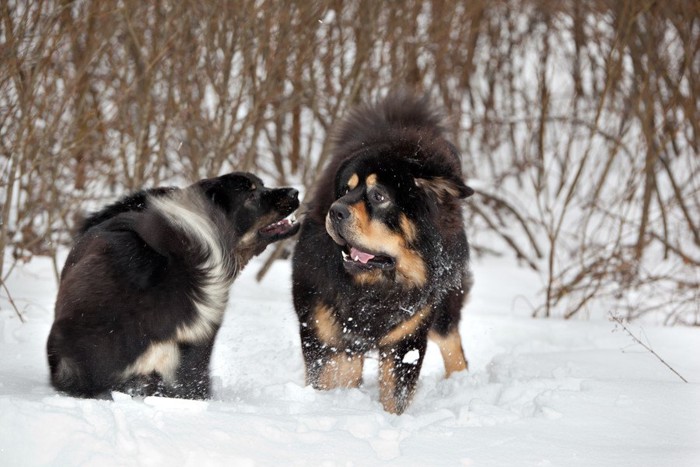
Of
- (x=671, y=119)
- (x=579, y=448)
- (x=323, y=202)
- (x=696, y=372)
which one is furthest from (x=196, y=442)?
(x=671, y=119)

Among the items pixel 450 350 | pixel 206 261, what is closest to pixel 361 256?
pixel 206 261

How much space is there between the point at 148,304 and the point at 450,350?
2261mm

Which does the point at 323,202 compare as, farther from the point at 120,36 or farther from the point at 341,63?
the point at 120,36

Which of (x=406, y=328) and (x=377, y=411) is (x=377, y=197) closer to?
(x=406, y=328)

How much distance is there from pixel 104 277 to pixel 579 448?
2.17m

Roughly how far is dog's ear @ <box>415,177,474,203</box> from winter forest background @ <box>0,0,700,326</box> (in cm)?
137

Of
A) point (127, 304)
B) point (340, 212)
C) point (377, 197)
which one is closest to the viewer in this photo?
point (127, 304)

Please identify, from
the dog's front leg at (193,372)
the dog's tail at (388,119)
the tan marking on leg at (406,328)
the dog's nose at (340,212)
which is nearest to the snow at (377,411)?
the dog's front leg at (193,372)

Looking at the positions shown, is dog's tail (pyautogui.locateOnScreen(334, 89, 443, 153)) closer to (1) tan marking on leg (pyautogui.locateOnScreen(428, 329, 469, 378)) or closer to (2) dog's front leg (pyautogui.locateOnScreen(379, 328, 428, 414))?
(2) dog's front leg (pyautogui.locateOnScreen(379, 328, 428, 414))

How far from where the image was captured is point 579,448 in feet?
Answer: 11.6

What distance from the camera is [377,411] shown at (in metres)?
4.18

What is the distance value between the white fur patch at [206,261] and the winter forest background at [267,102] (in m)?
1.98

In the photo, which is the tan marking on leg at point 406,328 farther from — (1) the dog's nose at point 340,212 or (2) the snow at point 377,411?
(1) the dog's nose at point 340,212

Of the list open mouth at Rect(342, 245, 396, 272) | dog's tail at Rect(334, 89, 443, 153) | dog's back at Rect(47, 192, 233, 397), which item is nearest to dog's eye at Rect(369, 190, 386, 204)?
open mouth at Rect(342, 245, 396, 272)
